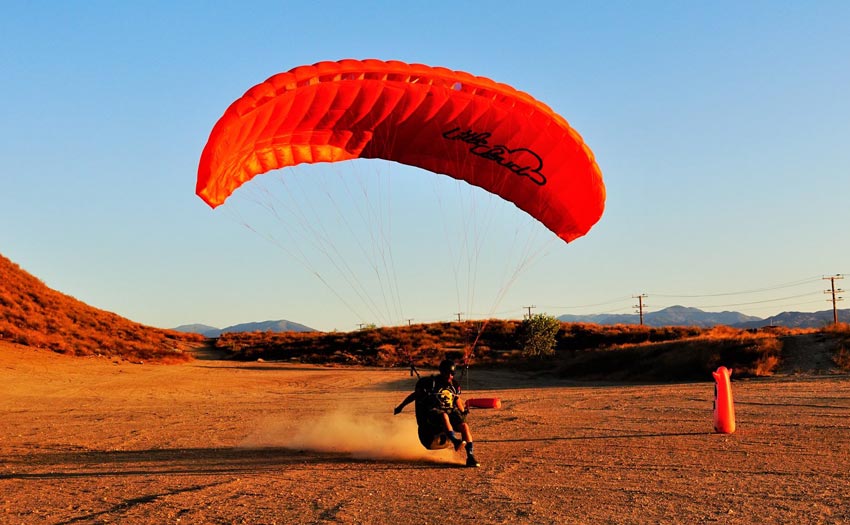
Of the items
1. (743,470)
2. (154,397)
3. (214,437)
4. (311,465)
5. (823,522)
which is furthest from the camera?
(154,397)

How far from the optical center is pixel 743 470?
866 centimetres

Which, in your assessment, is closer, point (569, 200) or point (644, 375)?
point (569, 200)

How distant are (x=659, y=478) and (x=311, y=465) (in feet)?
14.2

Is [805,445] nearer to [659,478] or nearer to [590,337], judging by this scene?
[659,478]

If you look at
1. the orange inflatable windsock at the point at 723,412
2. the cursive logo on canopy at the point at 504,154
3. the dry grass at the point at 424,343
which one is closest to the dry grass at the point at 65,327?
the dry grass at the point at 424,343

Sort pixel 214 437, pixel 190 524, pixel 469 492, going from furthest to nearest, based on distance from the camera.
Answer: pixel 214 437 < pixel 469 492 < pixel 190 524

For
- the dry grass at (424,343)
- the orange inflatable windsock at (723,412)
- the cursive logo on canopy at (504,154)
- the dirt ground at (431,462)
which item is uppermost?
Result: the cursive logo on canopy at (504,154)

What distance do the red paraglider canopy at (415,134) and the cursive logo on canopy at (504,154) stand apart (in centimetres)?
2

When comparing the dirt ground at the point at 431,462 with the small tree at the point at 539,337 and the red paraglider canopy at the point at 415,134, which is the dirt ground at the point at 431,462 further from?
the small tree at the point at 539,337

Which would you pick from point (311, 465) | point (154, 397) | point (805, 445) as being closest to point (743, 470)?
point (805, 445)

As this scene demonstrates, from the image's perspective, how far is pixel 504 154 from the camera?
44.6 ft

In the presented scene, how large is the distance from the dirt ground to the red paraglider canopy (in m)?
3.95

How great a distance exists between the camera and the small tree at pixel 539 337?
35.2 metres

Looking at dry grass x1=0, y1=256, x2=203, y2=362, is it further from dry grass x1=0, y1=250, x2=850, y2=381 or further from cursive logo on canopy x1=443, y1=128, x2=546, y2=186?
cursive logo on canopy x1=443, y1=128, x2=546, y2=186
